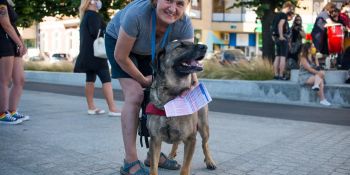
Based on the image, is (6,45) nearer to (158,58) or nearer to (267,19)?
(158,58)

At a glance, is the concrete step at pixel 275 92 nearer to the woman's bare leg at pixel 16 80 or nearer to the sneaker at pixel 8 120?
the woman's bare leg at pixel 16 80

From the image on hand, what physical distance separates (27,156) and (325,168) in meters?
3.24

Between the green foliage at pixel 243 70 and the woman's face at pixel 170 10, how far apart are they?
8.15 metres

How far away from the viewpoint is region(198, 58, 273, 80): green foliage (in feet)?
37.9

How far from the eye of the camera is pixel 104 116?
24.8 ft

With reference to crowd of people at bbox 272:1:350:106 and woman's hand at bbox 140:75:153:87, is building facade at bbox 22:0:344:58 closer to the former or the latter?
crowd of people at bbox 272:1:350:106

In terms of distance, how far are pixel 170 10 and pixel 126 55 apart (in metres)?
0.57

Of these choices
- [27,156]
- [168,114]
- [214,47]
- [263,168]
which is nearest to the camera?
[168,114]

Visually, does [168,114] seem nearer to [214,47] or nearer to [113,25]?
[113,25]

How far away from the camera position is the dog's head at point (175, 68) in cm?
337

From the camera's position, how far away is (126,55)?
370 cm

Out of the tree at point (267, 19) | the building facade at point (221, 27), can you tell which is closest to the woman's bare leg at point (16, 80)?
the tree at point (267, 19)

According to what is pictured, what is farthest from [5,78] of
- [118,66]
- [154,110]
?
[154,110]

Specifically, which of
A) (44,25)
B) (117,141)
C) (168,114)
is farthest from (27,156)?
(44,25)
